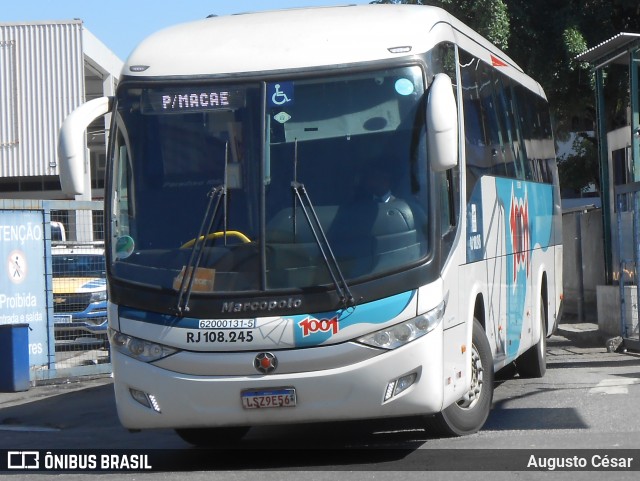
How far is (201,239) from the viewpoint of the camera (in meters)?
7.88

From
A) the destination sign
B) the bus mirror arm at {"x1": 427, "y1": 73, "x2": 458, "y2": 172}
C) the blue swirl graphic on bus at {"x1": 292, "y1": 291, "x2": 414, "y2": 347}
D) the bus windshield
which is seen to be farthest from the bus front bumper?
the destination sign

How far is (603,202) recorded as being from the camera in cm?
1819

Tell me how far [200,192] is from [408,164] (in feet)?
4.89

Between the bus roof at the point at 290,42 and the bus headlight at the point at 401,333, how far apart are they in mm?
1920

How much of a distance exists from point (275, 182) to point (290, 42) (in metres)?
1.11

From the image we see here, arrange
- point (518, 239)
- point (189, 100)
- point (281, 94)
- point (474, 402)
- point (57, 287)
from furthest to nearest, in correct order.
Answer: point (57, 287)
point (518, 239)
point (474, 402)
point (189, 100)
point (281, 94)

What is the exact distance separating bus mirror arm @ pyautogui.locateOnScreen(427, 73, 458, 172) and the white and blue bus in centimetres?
A: 1

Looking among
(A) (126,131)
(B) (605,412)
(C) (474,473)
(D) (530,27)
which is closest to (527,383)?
(B) (605,412)

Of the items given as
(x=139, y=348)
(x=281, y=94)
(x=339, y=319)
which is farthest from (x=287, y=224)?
(x=139, y=348)

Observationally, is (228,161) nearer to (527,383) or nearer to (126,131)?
(126,131)

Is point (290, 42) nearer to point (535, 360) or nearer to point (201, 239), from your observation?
point (201, 239)

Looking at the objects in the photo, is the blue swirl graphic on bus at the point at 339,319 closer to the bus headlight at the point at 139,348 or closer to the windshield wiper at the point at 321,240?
the windshield wiper at the point at 321,240

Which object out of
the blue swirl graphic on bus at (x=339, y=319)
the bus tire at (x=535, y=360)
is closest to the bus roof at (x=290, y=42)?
the blue swirl graphic on bus at (x=339, y=319)

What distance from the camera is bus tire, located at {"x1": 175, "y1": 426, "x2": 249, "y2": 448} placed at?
9242 mm
